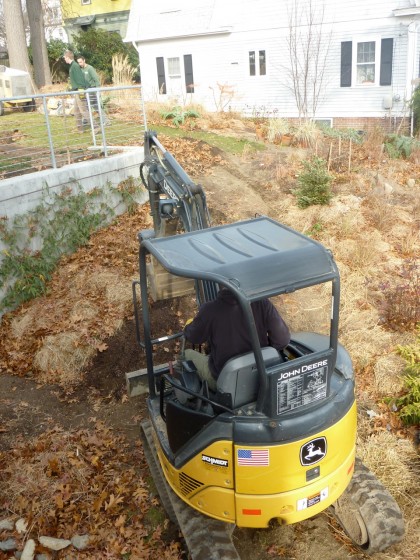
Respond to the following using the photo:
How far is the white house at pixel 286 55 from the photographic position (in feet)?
59.7

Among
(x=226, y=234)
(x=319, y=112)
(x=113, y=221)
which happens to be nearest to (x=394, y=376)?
(x=226, y=234)

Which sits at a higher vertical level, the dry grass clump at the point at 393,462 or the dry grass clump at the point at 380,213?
the dry grass clump at the point at 380,213

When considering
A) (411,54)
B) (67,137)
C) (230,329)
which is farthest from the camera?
(411,54)

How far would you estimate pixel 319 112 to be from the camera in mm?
20234

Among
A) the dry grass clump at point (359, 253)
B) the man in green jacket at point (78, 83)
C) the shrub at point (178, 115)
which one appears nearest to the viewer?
the dry grass clump at point (359, 253)

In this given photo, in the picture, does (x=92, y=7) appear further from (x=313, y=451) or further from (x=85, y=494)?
(x=313, y=451)

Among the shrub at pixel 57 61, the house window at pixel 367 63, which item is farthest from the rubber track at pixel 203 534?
the shrub at pixel 57 61

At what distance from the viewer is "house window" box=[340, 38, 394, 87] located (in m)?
18.3

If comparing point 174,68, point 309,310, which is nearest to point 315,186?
point 309,310

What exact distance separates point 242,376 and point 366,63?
58.8 ft

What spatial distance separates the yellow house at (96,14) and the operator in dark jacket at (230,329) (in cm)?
3292

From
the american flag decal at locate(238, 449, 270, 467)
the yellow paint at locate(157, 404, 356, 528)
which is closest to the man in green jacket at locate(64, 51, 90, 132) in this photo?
the yellow paint at locate(157, 404, 356, 528)

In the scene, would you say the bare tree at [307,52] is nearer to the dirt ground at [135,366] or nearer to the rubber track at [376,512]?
the dirt ground at [135,366]

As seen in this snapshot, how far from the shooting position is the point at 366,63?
18781 mm
